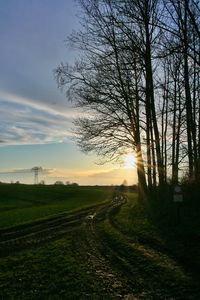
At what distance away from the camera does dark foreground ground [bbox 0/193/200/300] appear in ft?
29.9

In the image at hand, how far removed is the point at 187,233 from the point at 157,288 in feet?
22.8

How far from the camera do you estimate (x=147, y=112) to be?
28344 mm

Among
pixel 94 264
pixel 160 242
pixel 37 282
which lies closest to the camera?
pixel 37 282

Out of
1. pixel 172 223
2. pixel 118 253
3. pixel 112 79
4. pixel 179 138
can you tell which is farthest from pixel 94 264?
pixel 179 138

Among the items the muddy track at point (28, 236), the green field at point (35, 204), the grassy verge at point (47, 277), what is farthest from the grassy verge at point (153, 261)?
the green field at point (35, 204)

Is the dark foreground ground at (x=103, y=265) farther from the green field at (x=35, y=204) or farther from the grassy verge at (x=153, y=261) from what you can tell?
the green field at (x=35, y=204)

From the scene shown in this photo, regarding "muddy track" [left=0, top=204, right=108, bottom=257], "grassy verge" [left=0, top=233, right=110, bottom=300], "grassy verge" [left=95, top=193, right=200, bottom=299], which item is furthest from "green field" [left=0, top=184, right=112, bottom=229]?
"grassy verge" [left=0, top=233, right=110, bottom=300]

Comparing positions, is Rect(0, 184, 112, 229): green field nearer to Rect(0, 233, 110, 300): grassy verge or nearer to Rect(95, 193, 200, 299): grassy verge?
Rect(95, 193, 200, 299): grassy verge

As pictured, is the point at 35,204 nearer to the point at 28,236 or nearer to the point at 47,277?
the point at 28,236

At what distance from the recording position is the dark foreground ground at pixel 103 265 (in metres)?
9.12

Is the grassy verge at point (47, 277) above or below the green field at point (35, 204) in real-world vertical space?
below

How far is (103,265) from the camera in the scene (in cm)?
1161

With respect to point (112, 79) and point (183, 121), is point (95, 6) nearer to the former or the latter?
point (112, 79)

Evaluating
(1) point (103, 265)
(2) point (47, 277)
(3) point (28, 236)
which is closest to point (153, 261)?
(1) point (103, 265)
